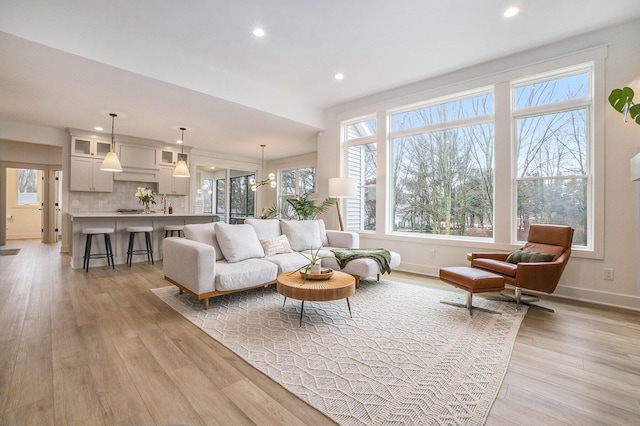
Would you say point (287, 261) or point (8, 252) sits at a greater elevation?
point (287, 261)

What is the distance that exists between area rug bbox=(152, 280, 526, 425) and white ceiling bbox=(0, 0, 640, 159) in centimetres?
282

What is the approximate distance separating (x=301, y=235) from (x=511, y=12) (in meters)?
3.62

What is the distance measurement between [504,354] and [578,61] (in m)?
3.57

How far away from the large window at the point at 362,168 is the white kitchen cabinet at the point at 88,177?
520 cm

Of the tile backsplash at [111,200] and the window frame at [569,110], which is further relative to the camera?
the tile backsplash at [111,200]

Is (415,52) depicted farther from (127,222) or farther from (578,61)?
(127,222)

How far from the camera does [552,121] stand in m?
3.72

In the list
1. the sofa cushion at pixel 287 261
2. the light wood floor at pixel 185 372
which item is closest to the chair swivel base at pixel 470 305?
the light wood floor at pixel 185 372

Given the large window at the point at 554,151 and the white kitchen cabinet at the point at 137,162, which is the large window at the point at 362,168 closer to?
the large window at the point at 554,151

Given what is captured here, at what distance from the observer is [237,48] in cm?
365

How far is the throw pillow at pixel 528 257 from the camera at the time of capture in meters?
3.12

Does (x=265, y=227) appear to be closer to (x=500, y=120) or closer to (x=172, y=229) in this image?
(x=172, y=229)

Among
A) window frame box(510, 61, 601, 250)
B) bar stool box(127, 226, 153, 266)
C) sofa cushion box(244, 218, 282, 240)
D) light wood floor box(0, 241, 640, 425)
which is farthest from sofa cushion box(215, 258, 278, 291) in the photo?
window frame box(510, 61, 601, 250)

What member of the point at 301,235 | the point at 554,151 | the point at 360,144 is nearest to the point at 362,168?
the point at 360,144
